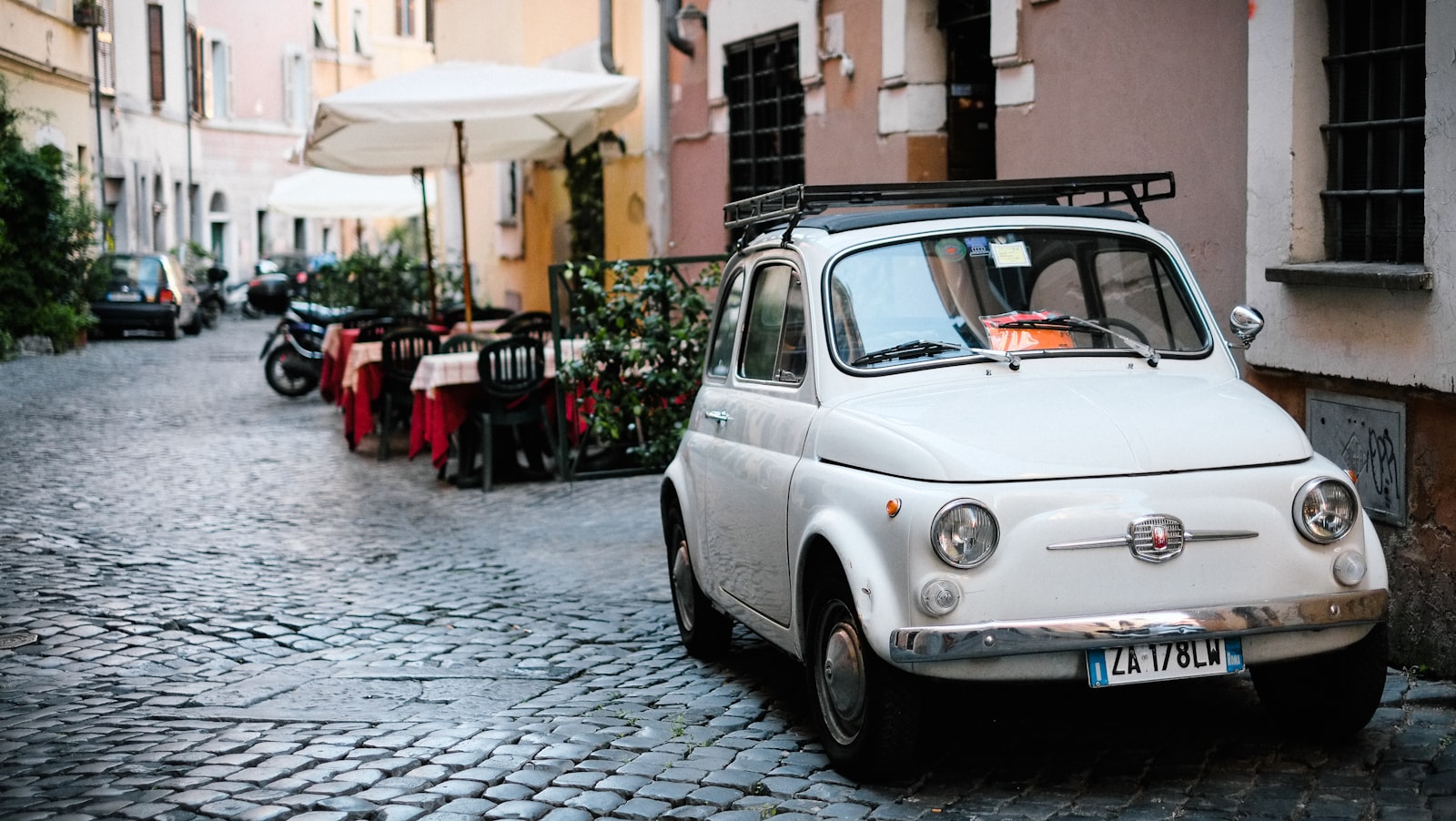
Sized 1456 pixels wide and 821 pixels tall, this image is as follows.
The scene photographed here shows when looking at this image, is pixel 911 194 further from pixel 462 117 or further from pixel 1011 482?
pixel 462 117

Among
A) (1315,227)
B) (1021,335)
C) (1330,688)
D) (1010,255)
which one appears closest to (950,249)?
(1010,255)

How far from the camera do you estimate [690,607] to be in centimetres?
686

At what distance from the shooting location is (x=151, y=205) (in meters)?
38.5

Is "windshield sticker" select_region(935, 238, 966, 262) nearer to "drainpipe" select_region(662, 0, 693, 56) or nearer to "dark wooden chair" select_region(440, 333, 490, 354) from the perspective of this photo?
"dark wooden chair" select_region(440, 333, 490, 354)

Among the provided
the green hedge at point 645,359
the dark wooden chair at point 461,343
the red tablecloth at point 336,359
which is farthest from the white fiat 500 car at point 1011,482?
the red tablecloth at point 336,359

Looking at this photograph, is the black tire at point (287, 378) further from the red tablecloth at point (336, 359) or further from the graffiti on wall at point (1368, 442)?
the graffiti on wall at point (1368, 442)

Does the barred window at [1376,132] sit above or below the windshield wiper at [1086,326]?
above

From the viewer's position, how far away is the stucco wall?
24.9ft

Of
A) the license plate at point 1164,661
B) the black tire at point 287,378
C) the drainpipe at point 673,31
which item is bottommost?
the license plate at point 1164,661

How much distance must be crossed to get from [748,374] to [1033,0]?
403 cm

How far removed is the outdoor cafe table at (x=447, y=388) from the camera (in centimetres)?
1194

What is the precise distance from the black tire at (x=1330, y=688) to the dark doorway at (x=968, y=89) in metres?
6.33

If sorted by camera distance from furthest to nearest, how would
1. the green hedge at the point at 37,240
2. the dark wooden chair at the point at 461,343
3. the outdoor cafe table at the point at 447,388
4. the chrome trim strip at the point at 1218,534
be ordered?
the green hedge at the point at 37,240 < the dark wooden chair at the point at 461,343 < the outdoor cafe table at the point at 447,388 < the chrome trim strip at the point at 1218,534

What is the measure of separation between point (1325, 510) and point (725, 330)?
2689 mm
